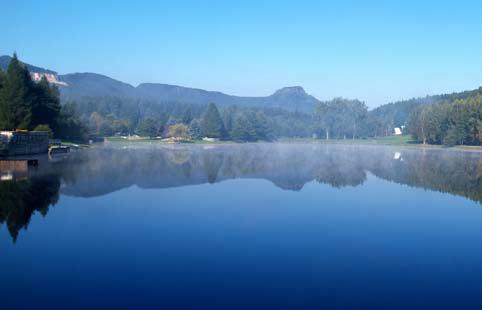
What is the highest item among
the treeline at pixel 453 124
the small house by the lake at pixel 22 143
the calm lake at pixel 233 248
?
the treeline at pixel 453 124

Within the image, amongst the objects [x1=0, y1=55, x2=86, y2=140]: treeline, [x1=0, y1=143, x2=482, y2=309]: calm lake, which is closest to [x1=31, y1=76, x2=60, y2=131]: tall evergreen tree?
[x1=0, y1=55, x2=86, y2=140]: treeline

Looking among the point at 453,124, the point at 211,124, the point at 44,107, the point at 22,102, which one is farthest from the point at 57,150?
the point at 453,124

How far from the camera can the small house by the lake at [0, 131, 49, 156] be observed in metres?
39.9

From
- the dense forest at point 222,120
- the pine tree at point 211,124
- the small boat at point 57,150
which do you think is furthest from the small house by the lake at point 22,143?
the pine tree at point 211,124

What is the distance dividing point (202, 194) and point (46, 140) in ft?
110

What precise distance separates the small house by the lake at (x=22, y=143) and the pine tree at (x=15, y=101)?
5.45 meters

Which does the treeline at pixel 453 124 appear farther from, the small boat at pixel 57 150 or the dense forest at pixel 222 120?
the small boat at pixel 57 150

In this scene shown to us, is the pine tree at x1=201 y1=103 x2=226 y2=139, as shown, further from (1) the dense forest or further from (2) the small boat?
(2) the small boat

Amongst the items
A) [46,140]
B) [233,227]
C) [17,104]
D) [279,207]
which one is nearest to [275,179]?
[279,207]

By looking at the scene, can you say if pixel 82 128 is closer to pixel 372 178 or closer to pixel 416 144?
pixel 372 178

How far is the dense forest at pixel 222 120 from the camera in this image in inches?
2124

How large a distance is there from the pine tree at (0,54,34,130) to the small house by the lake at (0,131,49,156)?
5.45 m

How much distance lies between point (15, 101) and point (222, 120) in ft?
263

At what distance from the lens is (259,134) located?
452 feet
